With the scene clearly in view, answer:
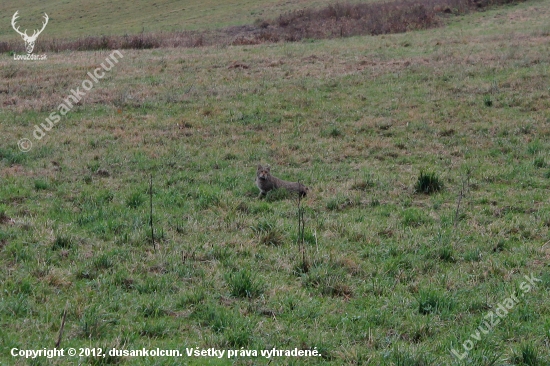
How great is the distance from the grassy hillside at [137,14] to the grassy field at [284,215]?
1160 inches

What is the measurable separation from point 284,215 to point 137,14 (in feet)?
181

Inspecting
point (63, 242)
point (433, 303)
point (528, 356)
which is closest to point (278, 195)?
point (63, 242)

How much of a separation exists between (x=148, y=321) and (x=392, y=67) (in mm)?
19817

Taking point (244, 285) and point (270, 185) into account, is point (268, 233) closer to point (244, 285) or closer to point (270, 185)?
point (244, 285)

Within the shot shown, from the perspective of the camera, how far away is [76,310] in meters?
6.59

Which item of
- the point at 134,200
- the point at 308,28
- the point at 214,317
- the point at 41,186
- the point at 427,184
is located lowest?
the point at 427,184

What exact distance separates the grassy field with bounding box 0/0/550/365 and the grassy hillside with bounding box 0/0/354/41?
29.5 metres

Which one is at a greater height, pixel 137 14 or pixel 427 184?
pixel 137 14

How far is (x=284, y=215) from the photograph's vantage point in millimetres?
10656

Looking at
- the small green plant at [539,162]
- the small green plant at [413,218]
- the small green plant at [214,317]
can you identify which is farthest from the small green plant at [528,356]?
the small green plant at [539,162]

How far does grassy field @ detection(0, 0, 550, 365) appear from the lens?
644 cm

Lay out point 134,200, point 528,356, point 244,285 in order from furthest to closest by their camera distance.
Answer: point 134,200 → point 244,285 → point 528,356

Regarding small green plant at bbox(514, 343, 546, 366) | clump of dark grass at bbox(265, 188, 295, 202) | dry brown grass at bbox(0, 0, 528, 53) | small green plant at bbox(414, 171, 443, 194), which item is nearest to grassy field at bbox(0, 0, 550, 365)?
small green plant at bbox(514, 343, 546, 366)

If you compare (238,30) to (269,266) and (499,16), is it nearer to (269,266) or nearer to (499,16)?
(499,16)
